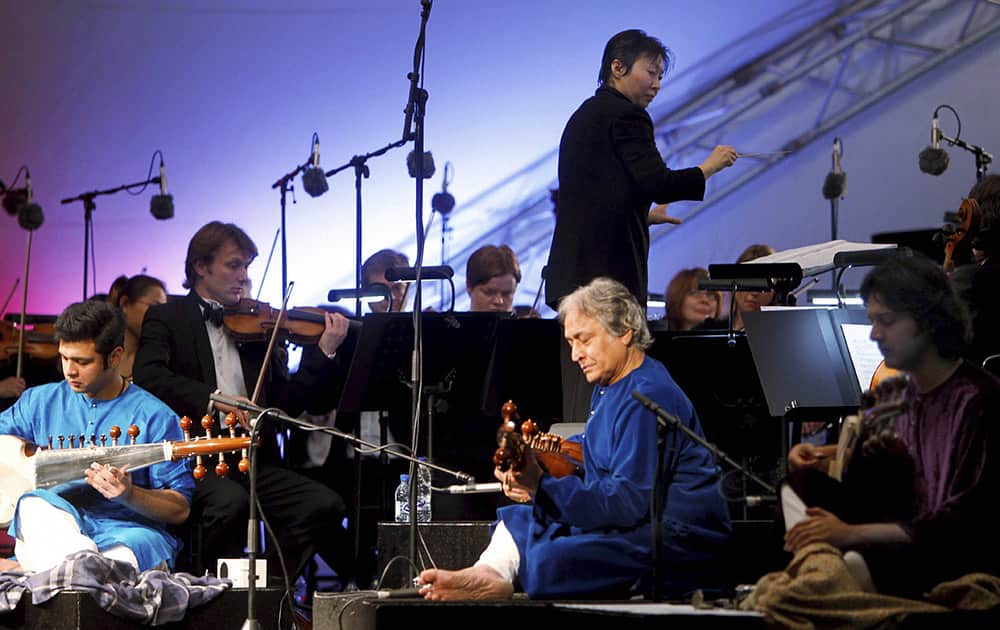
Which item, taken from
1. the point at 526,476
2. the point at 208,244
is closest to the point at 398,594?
the point at 526,476

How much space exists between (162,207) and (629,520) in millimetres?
4529

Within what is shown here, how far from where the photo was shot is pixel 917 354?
9.20 feet

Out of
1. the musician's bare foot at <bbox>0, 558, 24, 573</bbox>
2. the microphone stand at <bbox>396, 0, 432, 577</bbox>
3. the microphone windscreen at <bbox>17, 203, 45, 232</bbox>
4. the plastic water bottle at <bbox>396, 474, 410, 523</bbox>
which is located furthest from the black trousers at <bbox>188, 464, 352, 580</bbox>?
the microphone windscreen at <bbox>17, 203, 45, 232</bbox>

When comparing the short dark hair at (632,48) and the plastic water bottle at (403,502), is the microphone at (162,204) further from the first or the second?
the short dark hair at (632,48)

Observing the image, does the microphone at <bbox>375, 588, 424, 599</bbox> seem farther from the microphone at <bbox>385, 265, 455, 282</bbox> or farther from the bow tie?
the bow tie

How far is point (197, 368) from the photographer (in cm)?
517

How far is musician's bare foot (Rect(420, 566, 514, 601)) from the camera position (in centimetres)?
339

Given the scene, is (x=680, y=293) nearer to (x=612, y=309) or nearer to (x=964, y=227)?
(x=964, y=227)

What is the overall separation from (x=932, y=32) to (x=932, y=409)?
21.6 feet

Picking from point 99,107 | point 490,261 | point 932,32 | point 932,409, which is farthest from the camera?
point 932,32

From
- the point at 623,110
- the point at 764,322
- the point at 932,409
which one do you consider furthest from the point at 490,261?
the point at 932,409

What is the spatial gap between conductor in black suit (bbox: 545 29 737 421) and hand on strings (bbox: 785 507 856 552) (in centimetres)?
170

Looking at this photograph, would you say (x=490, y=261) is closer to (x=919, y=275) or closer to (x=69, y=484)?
(x=69, y=484)

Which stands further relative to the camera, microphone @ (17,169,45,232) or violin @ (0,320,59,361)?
microphone @ (17,169,45,232)
